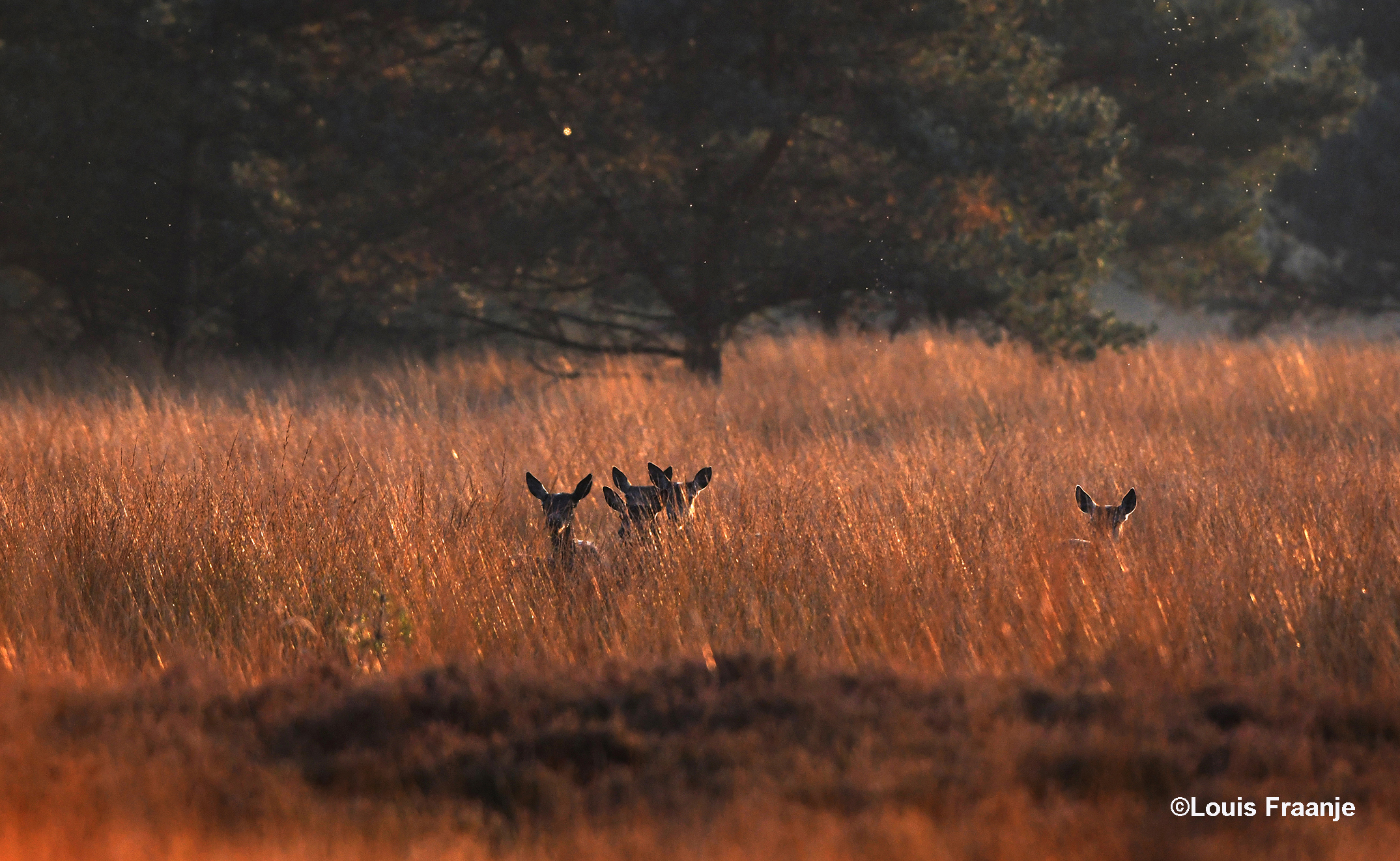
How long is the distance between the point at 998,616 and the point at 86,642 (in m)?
3.55

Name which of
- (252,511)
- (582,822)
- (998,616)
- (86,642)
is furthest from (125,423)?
(582,822)

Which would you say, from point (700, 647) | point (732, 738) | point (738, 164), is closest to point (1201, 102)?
point (738, 164)

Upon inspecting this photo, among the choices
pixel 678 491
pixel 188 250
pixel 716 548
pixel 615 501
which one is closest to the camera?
pixel 716 548

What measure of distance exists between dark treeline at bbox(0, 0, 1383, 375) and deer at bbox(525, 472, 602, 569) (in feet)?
26.0

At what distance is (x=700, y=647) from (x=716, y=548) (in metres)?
1.10

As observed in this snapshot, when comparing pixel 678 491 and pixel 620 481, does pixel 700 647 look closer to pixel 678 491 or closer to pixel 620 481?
pixel 678 491

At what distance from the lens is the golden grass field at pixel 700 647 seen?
9.78 ft

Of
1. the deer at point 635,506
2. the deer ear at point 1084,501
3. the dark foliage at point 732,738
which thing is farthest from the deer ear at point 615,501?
the deer ear at point 1084,501

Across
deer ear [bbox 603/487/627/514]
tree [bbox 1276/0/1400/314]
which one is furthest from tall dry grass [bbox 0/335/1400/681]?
tree [bbox 1276/0/1400/314]

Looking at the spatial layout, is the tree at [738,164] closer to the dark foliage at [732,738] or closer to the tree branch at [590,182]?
the tree branch at [590,182]

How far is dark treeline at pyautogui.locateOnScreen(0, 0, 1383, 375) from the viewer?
13.4m

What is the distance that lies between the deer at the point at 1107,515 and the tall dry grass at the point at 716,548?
0.51 feet

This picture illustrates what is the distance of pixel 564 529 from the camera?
590 centimetres

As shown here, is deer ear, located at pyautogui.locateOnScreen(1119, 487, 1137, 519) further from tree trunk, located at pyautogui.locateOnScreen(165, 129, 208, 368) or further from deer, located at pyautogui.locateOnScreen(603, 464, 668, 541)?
tree trunk, located at pyautogui.locateOnScreen(165, 129, 208, 368)
